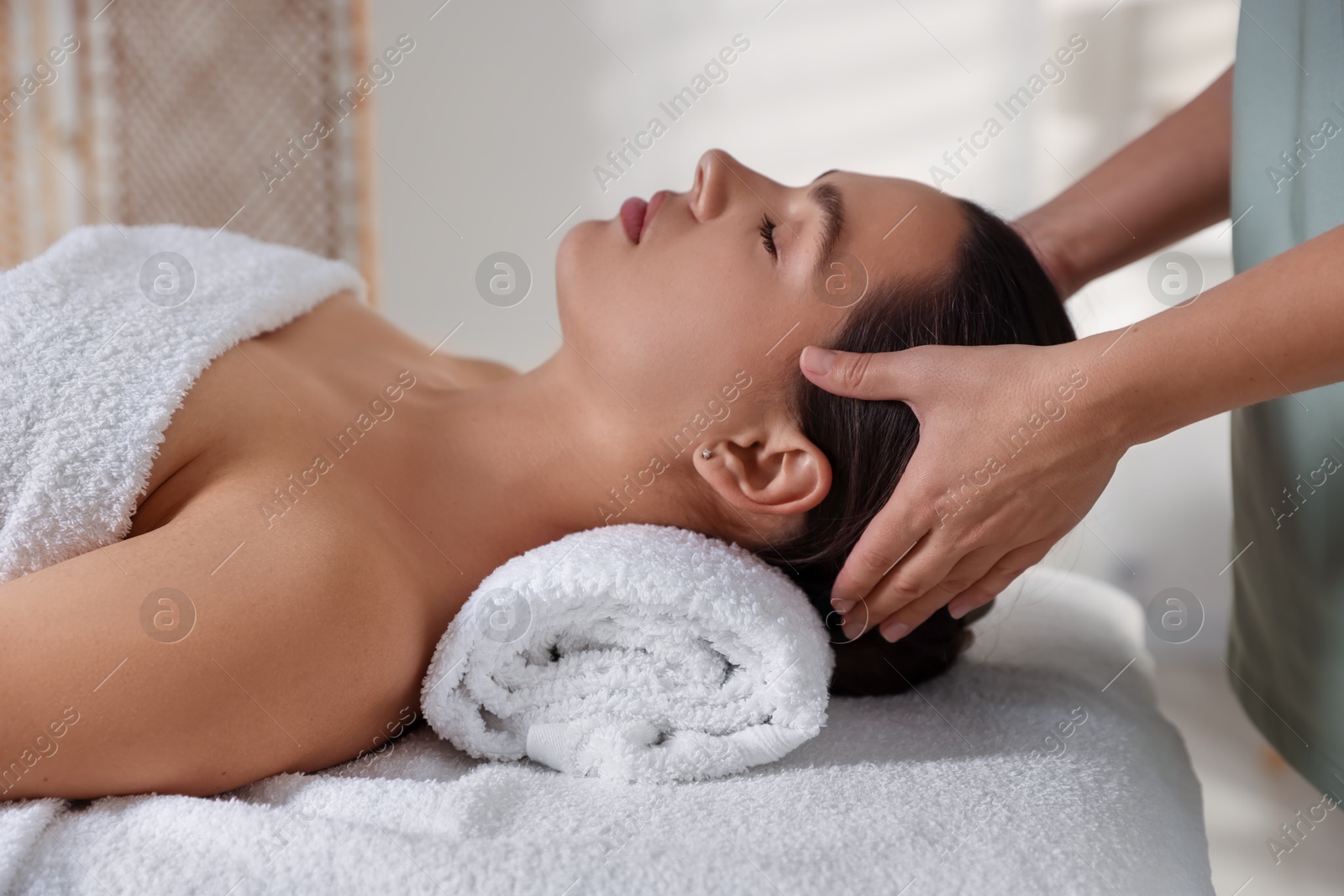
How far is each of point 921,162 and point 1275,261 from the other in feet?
4.87

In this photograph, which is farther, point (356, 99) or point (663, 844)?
point (356, 99)

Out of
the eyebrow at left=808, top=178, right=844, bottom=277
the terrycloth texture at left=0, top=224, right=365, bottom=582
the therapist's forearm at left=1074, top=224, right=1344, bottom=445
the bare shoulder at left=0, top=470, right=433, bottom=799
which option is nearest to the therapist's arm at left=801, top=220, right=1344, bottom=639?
the therapist's forearm at left=1074, top=224, right=1344, bottom=445

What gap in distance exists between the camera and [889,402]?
89 centimetres

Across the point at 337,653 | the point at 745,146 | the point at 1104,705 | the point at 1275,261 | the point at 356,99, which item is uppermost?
the point at 356,99

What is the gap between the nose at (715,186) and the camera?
101 centimetres

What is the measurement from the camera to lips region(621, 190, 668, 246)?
1038mm

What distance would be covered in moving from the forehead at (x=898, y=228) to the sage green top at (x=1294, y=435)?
1.01ft

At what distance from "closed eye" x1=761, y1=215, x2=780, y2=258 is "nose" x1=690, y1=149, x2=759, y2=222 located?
5cm

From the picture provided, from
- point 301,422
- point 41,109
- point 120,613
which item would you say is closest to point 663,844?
point 120,613

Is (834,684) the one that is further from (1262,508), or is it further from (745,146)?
(745,146)

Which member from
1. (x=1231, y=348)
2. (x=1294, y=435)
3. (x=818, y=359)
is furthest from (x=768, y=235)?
(x=1294, y=435)

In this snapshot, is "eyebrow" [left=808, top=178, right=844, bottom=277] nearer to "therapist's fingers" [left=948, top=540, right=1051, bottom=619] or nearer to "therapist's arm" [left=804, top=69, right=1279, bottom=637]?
"therapist's arm" [left=804, top=69, right=1279, bottom=637]

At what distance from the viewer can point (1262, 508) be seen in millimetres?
1026

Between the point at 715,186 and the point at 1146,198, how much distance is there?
1.90ft
